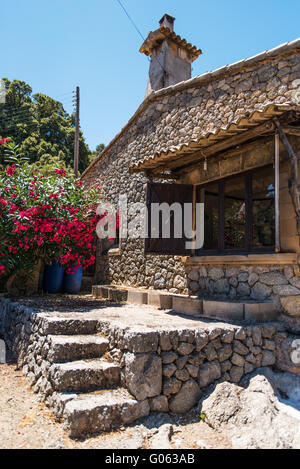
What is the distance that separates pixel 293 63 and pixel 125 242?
571cm

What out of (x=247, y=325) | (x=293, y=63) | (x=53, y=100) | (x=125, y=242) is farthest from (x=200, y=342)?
(x=53, y=100)

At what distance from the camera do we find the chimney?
1028 centimetres

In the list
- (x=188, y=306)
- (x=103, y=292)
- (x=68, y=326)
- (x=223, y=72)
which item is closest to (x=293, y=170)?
(x=188, y=306)

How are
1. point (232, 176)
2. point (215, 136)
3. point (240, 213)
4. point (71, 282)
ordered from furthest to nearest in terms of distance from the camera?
point (71, 282) < point (232, 176) < point (240, 213) < point (215, 136)

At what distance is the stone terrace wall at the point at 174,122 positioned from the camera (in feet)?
18.7

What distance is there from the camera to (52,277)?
7695mm

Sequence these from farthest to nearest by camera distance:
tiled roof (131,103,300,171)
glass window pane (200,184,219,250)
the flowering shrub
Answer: the flowering shrub → glass window pane (200,184,219,250) → tiled roof (131,103,300,171)

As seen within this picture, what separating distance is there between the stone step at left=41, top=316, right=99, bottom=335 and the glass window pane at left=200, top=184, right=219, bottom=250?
257 centimetres

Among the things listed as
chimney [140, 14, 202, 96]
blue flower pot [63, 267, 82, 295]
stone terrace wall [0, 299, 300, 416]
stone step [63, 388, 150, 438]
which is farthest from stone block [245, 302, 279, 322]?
chimney [140, 14, 202, 96]

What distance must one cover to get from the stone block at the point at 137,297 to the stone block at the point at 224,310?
1.82 meters

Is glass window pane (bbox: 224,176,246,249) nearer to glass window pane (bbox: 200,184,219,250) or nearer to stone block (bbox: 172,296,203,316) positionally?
glass window pane (bbox: 200,184,219,250)

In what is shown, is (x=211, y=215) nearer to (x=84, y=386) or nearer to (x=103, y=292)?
(x=103, y=292)

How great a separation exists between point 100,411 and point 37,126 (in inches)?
794

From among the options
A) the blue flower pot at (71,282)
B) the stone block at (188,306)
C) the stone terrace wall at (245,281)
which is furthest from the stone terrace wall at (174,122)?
the blue flower pot at (71,282)
